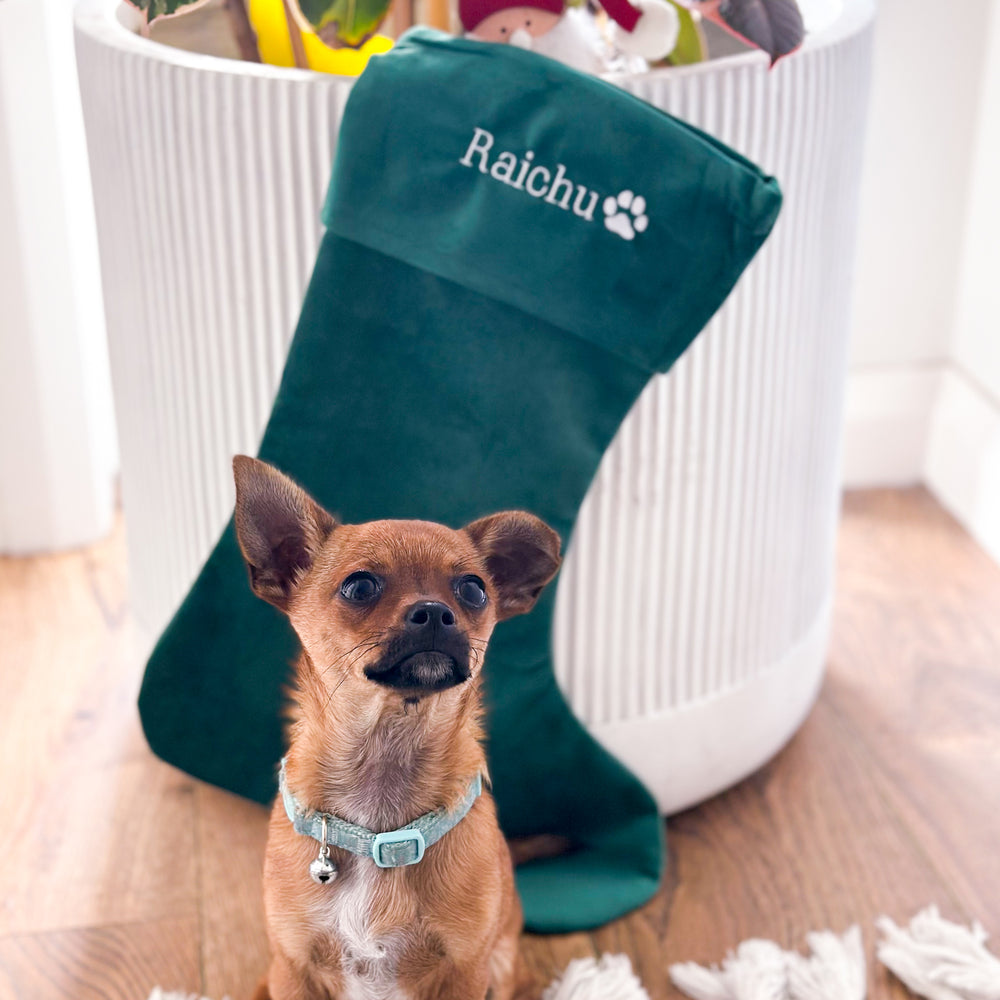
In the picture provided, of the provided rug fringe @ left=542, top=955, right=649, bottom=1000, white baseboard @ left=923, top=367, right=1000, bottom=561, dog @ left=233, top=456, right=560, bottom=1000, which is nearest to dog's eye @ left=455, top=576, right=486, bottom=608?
dog @ left=233, top=456, right=560, bottom=1000

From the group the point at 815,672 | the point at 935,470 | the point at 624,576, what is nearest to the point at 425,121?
the point at 624,576

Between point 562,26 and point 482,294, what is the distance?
0.63ft

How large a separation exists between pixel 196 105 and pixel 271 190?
6cm

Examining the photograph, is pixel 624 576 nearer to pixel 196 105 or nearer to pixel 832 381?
pixel 832 381

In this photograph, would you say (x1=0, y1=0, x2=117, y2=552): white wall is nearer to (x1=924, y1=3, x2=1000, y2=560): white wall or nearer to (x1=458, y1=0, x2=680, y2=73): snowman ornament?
(x1=458, y1=0, x2=680, y2=73): snowman ornament

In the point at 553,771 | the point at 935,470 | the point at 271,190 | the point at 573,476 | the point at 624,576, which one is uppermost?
the point at 271,190

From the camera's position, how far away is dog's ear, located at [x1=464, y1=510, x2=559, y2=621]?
568mm

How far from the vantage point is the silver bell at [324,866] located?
0.61 metres

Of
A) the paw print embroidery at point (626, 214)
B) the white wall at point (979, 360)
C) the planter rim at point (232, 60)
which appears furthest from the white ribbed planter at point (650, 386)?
the white wall at point (979, 360)

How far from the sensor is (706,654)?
37.1 inches

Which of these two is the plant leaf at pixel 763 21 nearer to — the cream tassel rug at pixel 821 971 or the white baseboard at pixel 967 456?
the cream tassel rug at pixel 821 971

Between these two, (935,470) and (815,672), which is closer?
(815,672)

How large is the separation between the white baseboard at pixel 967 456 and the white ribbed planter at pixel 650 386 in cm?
43

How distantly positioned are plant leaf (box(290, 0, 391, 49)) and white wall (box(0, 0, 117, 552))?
0.50 m
